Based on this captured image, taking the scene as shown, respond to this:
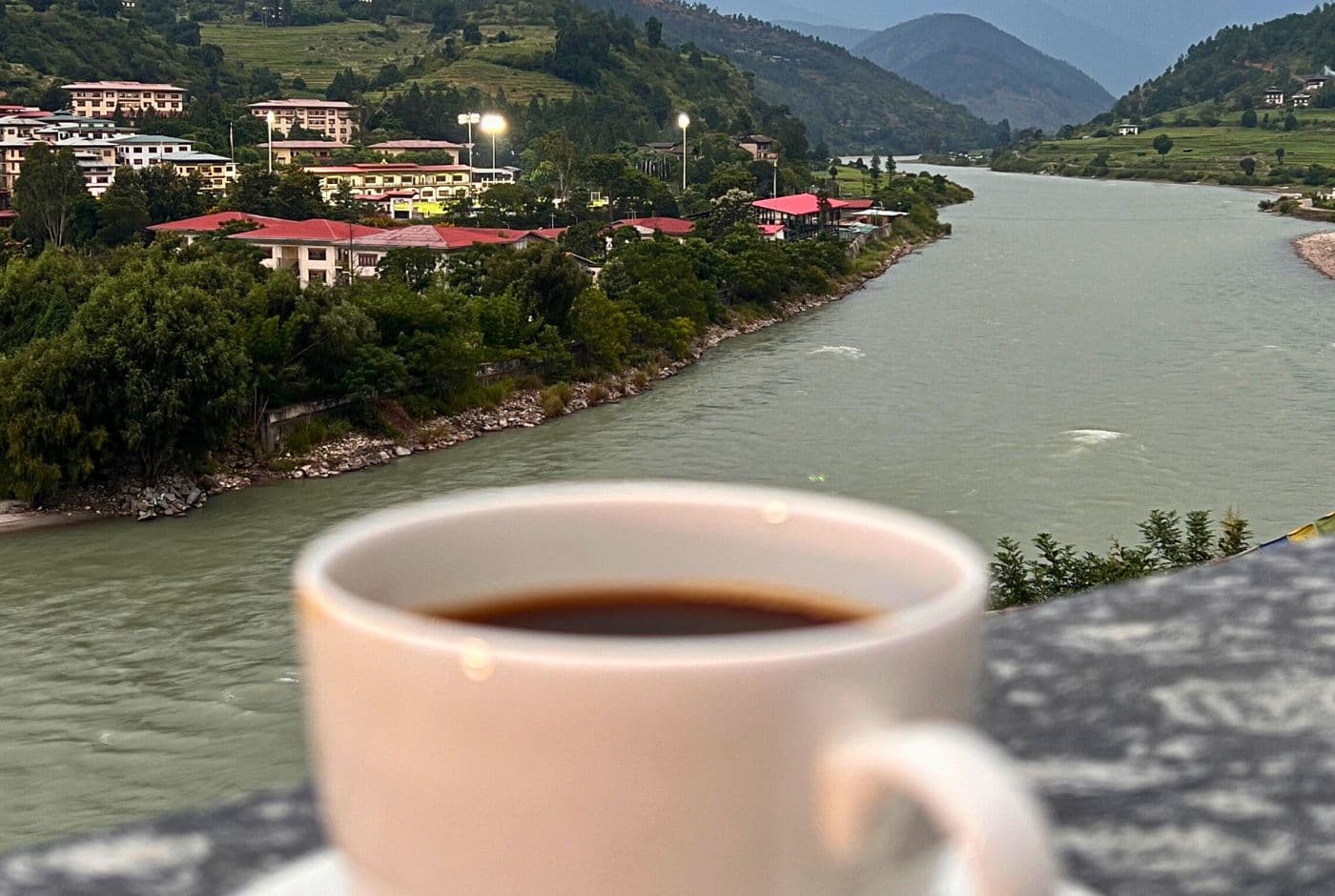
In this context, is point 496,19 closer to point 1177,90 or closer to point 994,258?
point 1177,90

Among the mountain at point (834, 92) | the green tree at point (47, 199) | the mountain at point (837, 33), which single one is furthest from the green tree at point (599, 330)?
the mountain at point (837, 33)

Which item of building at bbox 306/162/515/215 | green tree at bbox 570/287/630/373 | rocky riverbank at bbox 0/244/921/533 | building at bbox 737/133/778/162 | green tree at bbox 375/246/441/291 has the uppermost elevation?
building at bbox 737/133/778/162

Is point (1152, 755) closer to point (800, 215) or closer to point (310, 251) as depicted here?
point (310, 251)

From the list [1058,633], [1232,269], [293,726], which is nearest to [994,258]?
[1232,269]

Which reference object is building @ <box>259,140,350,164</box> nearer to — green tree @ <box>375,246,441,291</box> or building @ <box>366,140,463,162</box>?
building @ <box>366,140,463,162</box>

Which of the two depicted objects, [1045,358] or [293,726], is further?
[1045,358]

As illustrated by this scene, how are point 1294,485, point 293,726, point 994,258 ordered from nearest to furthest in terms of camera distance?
1. point 293,726
2. point 1294,485
3. point 994,258

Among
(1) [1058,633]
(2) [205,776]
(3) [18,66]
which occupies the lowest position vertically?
(2) [205,776]

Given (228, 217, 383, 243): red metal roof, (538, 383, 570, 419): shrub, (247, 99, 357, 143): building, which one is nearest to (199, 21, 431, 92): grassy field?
(247, 99, 357, 143): building
